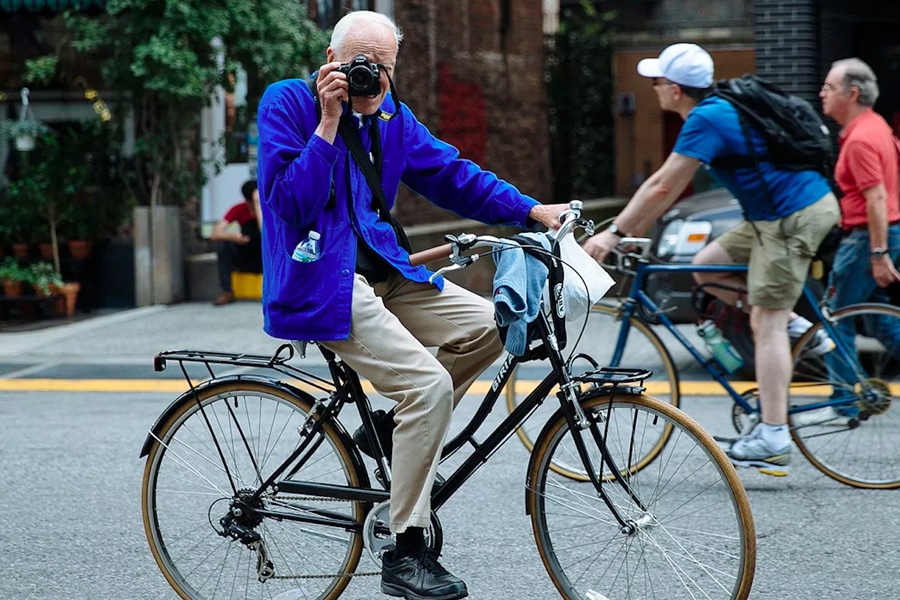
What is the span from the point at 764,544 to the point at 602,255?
1.34m

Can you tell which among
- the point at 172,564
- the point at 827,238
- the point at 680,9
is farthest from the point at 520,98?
the point at 172,564

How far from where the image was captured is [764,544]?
485cm

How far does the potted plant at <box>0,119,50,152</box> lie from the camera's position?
12273 mm

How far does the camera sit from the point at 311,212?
3.54 meters

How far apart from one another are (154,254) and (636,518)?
383 inches

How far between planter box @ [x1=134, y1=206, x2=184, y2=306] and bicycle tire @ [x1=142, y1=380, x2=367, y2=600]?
8.90 meters

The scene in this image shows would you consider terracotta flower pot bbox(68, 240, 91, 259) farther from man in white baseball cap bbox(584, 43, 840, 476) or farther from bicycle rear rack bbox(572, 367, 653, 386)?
bicycle rear rack bbox(572, 367, 653, 386)

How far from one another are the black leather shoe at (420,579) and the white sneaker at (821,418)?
2.48 m

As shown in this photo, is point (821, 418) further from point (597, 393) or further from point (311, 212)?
point (311, 212)

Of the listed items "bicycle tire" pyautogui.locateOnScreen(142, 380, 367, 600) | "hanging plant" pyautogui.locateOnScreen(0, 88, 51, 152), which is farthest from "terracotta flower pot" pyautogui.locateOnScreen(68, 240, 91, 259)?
"bicycle tire" pyautogui.locateOnScreen(142, 380, 367, 600)

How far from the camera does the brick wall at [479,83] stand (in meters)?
16.1

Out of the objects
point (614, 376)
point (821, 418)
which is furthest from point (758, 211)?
point (614, 376)

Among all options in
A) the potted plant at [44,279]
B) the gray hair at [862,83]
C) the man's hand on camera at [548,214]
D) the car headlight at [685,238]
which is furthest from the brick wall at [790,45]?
the man's hand on camera at [548,214]

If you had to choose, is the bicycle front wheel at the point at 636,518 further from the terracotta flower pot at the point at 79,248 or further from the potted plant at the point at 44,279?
the terracotta flower pot at the point at 79,248
